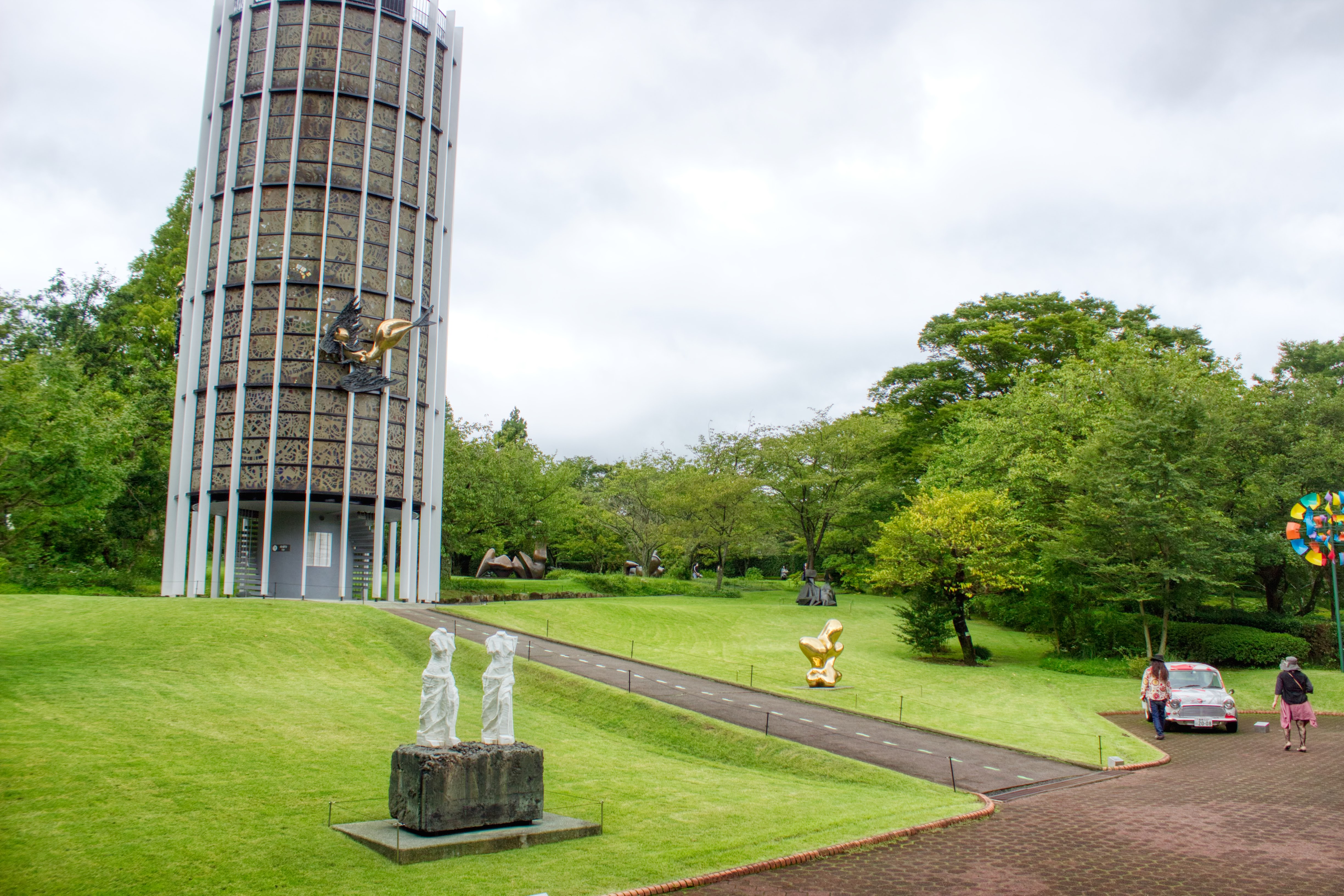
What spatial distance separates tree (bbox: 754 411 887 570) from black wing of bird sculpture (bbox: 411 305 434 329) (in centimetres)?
2084

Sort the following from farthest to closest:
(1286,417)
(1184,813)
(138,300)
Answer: (138,300) < (1286,417) < (1184,813)

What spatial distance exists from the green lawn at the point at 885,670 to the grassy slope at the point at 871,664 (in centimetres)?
7

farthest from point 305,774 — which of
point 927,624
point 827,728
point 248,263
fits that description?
point 248,263

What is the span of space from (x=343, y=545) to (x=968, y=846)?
26.9 m

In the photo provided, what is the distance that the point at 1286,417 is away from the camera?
31.5 meters

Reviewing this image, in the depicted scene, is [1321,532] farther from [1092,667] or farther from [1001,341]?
[1001,341]

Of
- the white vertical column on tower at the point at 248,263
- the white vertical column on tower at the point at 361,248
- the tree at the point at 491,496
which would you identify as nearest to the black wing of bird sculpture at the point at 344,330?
the white vertical column on tower at the point at 361,248

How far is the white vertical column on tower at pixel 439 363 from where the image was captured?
35.5 metres

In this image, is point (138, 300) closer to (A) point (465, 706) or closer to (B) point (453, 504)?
(B) point (453, 504)

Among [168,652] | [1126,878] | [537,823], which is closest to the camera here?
[1126,878]

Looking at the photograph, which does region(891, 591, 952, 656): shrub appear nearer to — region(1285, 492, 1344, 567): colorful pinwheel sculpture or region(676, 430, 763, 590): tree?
region(1285, 492, 1344, 567): colorful pinwheel sculpture

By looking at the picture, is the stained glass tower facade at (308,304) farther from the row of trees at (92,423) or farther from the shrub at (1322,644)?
the shrub at (1322,644)

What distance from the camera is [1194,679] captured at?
21.2 m

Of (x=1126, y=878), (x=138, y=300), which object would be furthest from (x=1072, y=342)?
(x=138, y=300)
